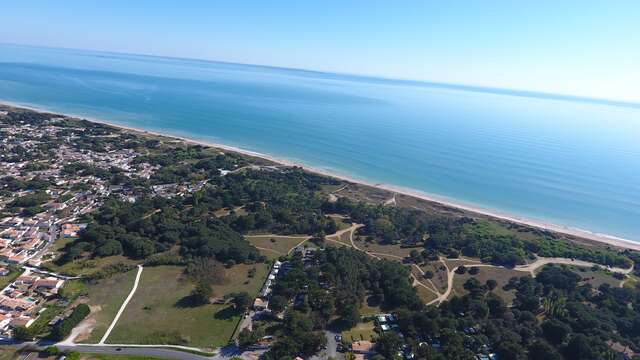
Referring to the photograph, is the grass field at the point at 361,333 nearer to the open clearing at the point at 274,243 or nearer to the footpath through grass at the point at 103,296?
the open clearing at the point at 274,243

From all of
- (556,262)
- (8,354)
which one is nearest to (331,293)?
(8,354)

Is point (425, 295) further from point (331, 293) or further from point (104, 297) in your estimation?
point (104, 297)

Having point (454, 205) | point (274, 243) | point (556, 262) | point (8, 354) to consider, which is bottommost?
point (8, 354)

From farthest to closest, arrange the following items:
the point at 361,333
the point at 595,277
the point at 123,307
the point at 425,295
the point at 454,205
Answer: the point at 454,205 → the point at 595,277 → the point at 425,295 → the point at 123,307 → the point at 361,333

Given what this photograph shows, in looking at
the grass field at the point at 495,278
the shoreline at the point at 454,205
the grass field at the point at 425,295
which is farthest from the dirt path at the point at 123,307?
the shoreline at the point at 454,205

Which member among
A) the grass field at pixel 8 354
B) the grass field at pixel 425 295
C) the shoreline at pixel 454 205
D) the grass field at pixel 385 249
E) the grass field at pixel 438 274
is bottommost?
the grass field at pixel 8 354

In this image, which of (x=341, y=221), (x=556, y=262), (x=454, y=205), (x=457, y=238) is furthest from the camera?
(x=454, y=205)
